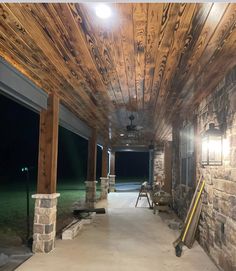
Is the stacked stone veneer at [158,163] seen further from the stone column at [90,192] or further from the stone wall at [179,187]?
the stone wall at [179,187]

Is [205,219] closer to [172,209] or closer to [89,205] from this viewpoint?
[172,209]

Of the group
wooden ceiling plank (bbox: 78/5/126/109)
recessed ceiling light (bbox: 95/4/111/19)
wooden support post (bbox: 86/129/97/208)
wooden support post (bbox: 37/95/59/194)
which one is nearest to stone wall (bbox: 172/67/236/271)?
wooden ceiling plank (bbox: 78/5/126/109)

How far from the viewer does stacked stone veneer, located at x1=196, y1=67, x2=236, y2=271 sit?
3699mm

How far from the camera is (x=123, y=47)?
3.20m

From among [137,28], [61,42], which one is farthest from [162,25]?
[61,42]

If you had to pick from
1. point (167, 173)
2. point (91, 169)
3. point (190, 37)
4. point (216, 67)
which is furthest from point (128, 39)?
point (167, 173)

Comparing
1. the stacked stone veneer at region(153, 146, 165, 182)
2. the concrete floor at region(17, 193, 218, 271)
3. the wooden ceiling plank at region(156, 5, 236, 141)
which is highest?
the wooden ceiling plank at region(156, 5, 236, 141)

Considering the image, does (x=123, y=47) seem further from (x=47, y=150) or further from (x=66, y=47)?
(x=47, y=150)

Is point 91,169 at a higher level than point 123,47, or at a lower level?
lower

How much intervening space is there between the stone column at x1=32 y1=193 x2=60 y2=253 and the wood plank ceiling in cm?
183

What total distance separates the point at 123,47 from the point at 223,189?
2363 millimetres

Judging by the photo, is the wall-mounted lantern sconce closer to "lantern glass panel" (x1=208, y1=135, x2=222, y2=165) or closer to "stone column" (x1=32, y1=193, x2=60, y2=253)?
"lantern glass panel" (x1=208, y1=135, x2=222, y2=165)

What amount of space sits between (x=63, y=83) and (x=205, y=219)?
3.27 m

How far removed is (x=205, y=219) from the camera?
201 inches
